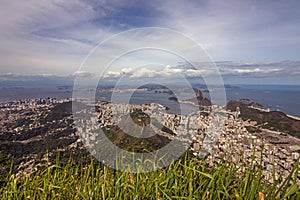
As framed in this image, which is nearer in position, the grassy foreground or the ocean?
the grassy foreground

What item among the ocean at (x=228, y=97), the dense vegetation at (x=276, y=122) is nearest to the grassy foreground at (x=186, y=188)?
the ocean at (x=228, y=97)

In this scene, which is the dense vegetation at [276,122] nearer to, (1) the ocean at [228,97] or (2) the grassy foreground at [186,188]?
(1) the ocean at [228,97]

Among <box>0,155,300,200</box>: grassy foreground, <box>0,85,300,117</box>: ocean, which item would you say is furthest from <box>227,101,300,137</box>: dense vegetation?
<box>0,155,300,200</box>: grassy foreground

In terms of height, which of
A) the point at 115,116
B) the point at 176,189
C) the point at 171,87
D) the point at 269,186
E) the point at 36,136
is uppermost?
the point at 171,87

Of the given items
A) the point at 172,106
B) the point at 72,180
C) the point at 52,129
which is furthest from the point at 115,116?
the point at 52,129

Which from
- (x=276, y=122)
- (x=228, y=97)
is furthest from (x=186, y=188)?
(x=228, y=97)

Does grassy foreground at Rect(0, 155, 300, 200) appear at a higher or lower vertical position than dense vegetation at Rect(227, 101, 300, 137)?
higher

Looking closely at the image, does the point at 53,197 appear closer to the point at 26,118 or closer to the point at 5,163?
the point at 5,163

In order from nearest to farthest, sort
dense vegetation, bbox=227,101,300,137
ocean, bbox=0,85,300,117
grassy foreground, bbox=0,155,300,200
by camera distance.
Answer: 1. grassy foreground, bbox=0,155,300,200
2. ocean, bbox=0,85,300,117
3. dense vegetation, bbox=227,101,300,137

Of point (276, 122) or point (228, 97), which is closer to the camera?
point (276, 122)

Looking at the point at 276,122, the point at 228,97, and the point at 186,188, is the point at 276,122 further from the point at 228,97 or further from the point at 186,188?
the point at 186,188

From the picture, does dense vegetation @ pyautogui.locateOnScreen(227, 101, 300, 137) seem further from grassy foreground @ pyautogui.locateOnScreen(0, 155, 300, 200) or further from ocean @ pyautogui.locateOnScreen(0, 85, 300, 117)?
grassy foreground @ pyautogui.locateOnScreen(0, 155, 300, 200)
